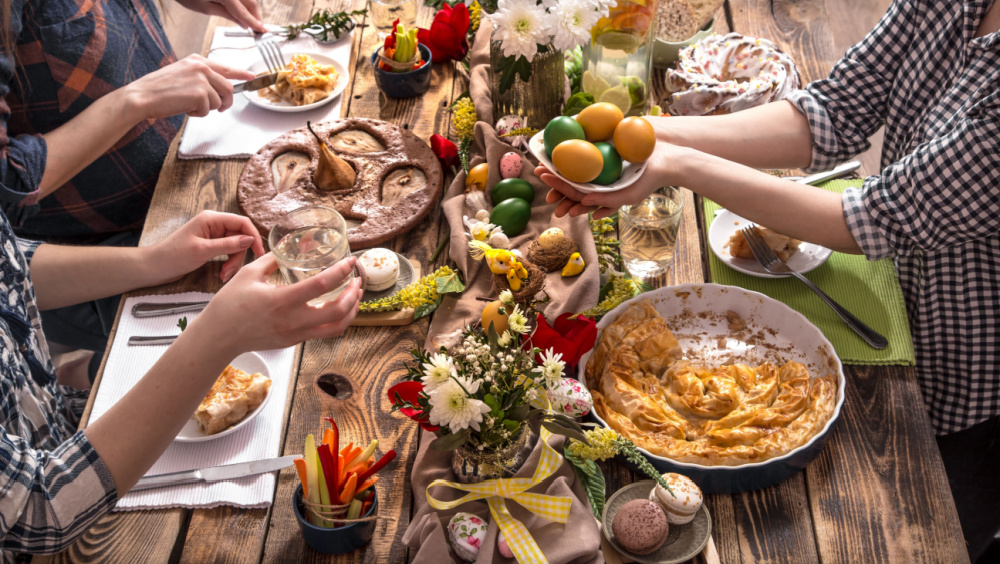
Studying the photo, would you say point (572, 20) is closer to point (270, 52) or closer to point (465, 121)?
point (465, 121)

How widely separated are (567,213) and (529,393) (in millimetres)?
546

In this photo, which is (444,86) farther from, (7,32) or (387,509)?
(387,509)

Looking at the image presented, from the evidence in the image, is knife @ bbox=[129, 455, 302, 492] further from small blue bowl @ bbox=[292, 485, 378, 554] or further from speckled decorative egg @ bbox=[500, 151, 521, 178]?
speckled decorative egg @ bbox=[500, 151, 521, 178]

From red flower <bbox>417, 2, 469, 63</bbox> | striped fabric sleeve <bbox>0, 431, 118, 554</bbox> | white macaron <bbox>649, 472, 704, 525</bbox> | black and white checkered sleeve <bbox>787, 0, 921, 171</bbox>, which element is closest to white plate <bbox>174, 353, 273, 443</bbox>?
striped fabric sleeve <bbox>0, 431, 118, 554</bbox>

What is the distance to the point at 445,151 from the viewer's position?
1.54 m

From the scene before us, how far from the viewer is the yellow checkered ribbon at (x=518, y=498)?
92cm

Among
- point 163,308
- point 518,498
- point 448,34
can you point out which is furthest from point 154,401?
point 448,34

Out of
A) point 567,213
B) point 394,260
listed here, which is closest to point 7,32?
point 394,260

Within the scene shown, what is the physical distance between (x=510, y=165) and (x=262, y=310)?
673 millimetres

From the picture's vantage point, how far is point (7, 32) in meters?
1.37

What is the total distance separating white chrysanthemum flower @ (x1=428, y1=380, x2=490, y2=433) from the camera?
0.82 metres

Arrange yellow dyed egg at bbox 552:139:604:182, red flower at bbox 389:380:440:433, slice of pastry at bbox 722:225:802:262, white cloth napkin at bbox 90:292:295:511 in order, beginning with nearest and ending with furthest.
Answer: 1. red flower at bbox 389:380:440:433
2. white cloth napkin at bbox 90:292:295:511
3. yellow dyed egg at bbox 552:139:604:182
4. slice of pastry at bbox 722:225:802:262

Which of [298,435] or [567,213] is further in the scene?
[567,213]

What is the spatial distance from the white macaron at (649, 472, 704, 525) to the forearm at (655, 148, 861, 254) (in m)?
0.56
